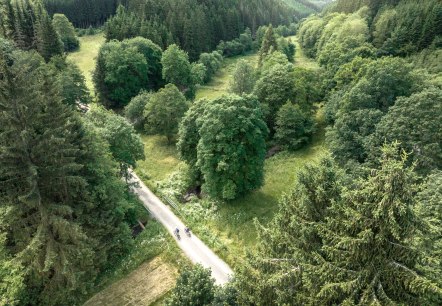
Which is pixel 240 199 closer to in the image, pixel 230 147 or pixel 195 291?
pixel 230 147

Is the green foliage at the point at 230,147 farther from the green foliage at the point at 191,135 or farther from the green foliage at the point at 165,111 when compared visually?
the green foliage at the point at 165,111

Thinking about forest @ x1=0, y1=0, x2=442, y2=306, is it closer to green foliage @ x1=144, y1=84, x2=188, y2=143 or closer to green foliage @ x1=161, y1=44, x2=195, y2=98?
green foliage @ x1=144, y1=84, x2=188, y2=143

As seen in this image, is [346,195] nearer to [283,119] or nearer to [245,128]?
[245,128]

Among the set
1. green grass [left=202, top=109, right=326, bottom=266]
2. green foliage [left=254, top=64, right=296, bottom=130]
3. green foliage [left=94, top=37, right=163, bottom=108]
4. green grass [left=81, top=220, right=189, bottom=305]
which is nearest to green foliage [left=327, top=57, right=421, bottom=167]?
green grass [left=202, top=109, right=326, bottom=266]

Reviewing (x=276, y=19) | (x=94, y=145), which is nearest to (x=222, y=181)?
(x=94, y=145)

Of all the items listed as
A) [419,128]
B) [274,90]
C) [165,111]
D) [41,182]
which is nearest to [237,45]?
[274,90]
